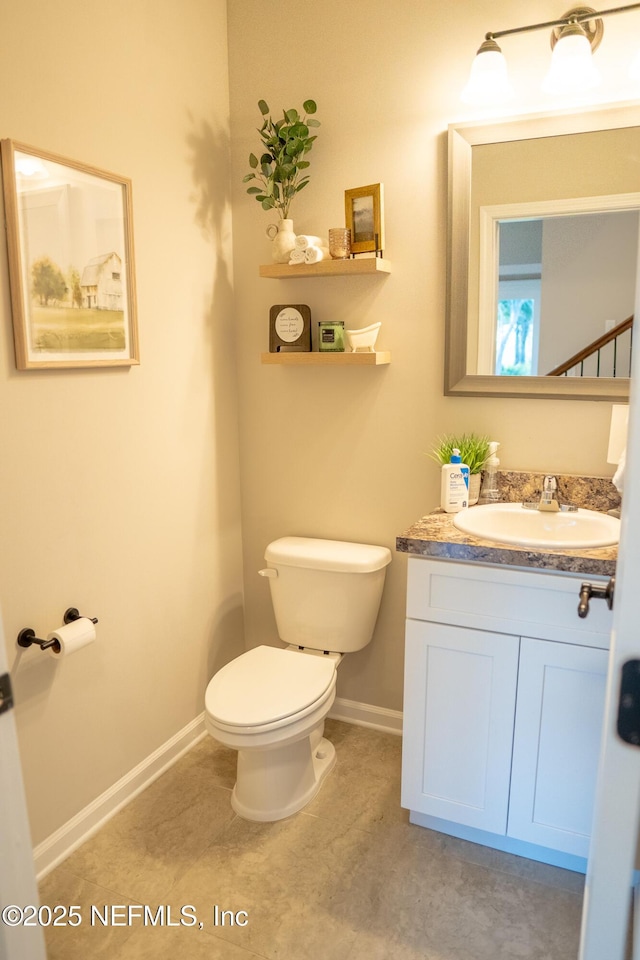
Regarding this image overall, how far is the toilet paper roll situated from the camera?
70.2 inches

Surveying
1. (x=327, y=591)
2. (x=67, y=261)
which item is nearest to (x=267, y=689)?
(x=327, y=591)

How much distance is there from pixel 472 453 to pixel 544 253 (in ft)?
2.08

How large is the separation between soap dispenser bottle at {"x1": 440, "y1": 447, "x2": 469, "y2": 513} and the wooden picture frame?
0.73 meters

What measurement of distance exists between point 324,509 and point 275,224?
104 cm

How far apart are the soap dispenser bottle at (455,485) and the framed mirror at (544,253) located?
270 millimetres

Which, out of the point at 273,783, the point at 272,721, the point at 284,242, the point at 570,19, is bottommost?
the point at 273,783

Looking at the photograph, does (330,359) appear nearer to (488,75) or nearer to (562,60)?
(488,75)

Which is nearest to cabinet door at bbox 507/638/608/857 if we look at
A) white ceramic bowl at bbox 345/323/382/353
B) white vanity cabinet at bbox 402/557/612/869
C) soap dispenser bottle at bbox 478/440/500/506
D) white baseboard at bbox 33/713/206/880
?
white vanity cabinet at bbox 402/557/612/869

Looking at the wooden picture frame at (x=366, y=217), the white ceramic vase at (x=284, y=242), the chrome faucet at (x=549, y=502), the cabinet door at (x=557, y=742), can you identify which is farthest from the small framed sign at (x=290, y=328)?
the cabinet door at (x=557, y=742)

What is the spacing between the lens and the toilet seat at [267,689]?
1.91m

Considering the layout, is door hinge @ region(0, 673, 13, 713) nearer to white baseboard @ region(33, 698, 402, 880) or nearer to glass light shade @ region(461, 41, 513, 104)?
white baseboard @ region(33, 698, 402, 880)

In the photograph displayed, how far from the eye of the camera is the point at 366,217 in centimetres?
221

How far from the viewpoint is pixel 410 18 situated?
211 centimetres

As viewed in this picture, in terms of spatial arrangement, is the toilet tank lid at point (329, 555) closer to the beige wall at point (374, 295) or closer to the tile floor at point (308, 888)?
the beige wall at point (374, 295)
